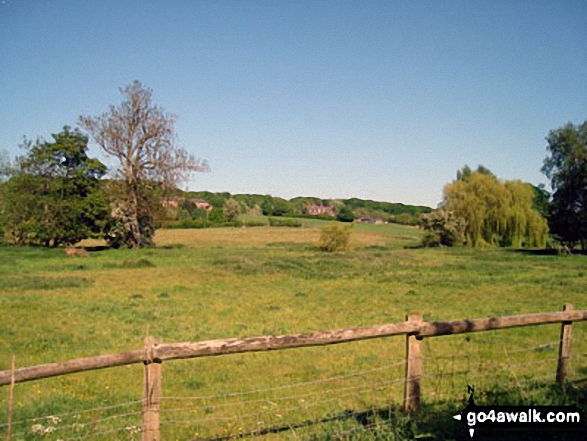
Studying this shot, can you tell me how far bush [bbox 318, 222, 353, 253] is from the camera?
174ft

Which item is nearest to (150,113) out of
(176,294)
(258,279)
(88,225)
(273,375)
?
(88,225)

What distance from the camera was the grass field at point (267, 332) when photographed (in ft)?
22.7

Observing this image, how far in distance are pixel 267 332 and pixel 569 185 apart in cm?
4829

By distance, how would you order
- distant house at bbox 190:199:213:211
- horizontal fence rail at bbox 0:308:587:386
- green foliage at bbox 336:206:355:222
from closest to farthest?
horizontal fence rail at bbox 0:308:587:386
distant house at bbox 190:199:213:211
green foliage at bbox 336:206:355:222

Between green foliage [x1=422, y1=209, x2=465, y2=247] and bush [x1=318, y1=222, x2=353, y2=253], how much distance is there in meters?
14.8

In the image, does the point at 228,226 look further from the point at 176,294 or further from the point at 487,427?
the point at 487,427

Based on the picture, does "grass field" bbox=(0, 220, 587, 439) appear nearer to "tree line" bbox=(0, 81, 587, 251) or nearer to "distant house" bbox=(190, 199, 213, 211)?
"tree line" bbox=(0, 81, 587, 251)

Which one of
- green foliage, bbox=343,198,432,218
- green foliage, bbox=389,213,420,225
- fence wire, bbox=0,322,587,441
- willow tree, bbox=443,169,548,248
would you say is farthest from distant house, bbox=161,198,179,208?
green foliage, bbox=343,198,432,218

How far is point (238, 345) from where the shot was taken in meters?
4.88

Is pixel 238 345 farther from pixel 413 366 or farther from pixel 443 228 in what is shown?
pixel 443 228

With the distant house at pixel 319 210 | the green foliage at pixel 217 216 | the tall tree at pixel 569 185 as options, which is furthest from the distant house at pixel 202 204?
the tall tree at pixel 569 185

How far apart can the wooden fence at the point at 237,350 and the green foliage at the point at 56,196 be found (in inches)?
1746

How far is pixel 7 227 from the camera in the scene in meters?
47.1

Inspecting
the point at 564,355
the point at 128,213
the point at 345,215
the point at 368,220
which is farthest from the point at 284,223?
the point at 564,355
